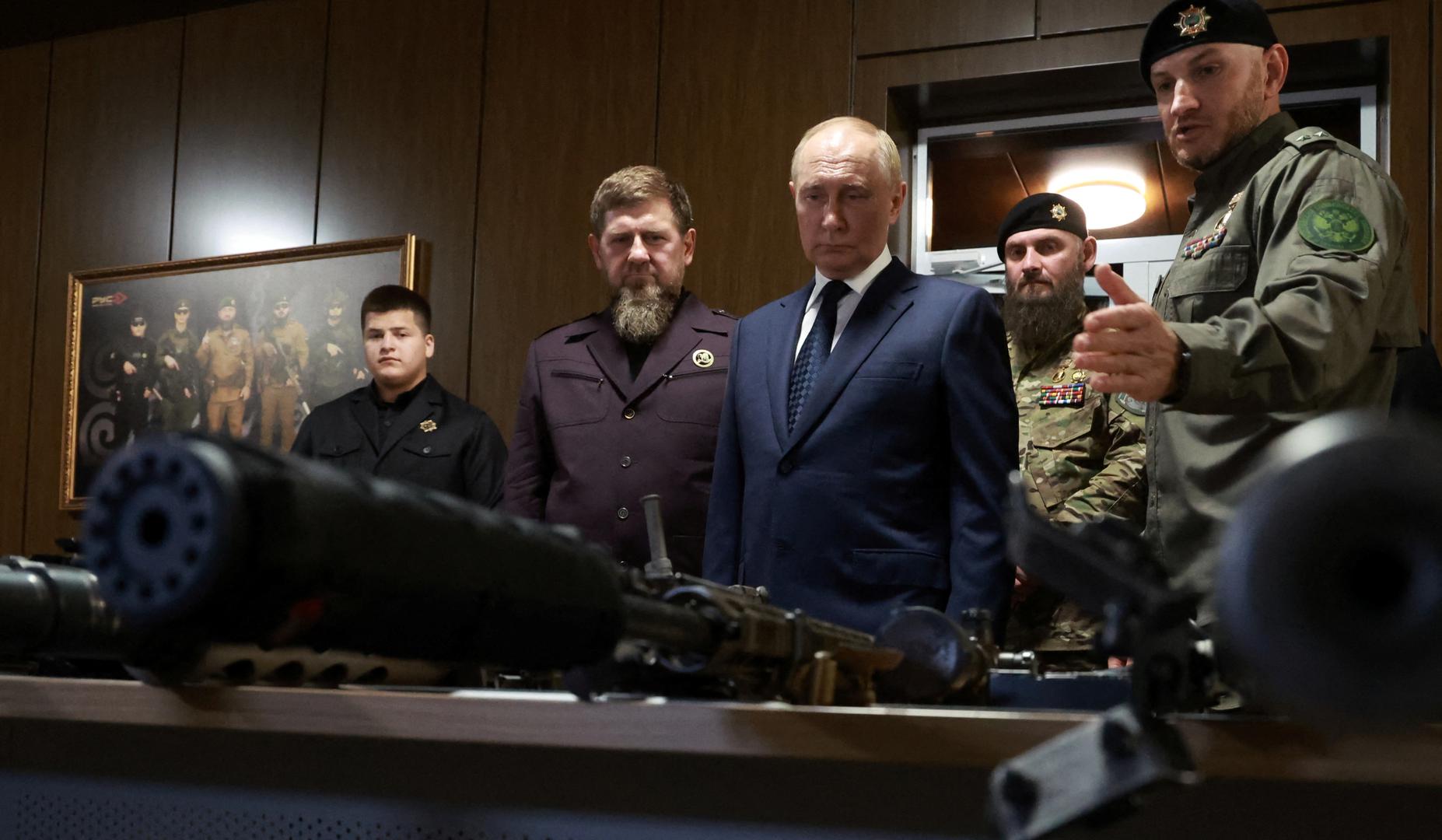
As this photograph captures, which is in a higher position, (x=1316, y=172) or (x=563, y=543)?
(x=1316, y=172)

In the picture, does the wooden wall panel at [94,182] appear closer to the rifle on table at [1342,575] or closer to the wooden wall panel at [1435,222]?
the wooden wall panel at [1435,222]

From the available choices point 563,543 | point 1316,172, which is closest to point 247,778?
point 563,543

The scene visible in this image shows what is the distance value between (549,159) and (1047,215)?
215cm

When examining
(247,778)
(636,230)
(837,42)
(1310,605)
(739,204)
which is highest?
(837,42)

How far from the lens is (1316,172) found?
1856 millimetres

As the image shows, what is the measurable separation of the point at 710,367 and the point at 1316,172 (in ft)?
5.05

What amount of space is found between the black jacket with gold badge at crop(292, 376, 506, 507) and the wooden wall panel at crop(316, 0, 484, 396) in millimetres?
1090

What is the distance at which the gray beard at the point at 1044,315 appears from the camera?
337cm

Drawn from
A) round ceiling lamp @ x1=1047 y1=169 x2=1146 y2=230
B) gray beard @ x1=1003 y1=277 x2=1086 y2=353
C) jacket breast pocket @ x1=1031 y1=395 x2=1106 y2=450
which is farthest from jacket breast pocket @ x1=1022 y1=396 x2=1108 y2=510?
round ceiling lamp @ x1=1047 y1=169 x2=1146 y2=230

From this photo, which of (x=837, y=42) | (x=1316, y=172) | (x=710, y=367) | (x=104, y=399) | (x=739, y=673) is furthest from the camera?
(x=104, y=399)

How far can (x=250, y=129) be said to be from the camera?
567 centimetres

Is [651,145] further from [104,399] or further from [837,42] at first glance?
[104,399]

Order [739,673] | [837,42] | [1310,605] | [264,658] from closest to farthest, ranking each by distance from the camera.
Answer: [1310,605] < [739,673] < [264,658] < [837,42]

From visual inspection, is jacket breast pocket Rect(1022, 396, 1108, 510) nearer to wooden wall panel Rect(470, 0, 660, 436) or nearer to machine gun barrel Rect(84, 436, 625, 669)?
wooden wall panel Rect(470, 0, 660, 436)
